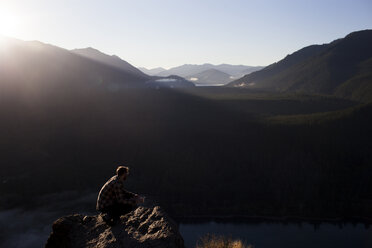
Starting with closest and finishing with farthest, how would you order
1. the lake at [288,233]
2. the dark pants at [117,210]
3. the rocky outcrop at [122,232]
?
the rocky outcrop at [122,232]
the dark pants at [117,210]
the lake at [288,233]

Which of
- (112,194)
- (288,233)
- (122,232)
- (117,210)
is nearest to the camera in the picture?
(122,232)

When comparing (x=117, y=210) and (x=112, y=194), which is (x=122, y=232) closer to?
(x=117, y=210)

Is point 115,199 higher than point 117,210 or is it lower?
higher

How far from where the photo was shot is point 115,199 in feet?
46.2

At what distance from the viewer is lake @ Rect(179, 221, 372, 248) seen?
3701 inches

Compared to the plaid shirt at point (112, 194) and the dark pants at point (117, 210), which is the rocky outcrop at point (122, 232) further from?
the plaid shirt at point (112, 194)

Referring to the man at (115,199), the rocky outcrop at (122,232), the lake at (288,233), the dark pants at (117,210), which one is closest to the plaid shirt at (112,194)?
the man at (115,199)

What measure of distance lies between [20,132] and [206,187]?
97340 mm

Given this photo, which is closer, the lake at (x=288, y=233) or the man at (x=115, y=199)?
the man at (x=115, y=199)

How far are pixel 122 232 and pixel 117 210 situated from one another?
1.08 m

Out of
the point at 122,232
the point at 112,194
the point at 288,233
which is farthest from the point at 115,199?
the point at 288,233

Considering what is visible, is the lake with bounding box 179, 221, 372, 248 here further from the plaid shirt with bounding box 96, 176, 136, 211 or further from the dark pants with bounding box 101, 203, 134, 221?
the plaid shirt with bounding box 96, 176, 136, 211

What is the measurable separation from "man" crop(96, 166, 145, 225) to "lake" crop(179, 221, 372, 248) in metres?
79.7

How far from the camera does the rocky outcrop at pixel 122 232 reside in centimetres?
1268
